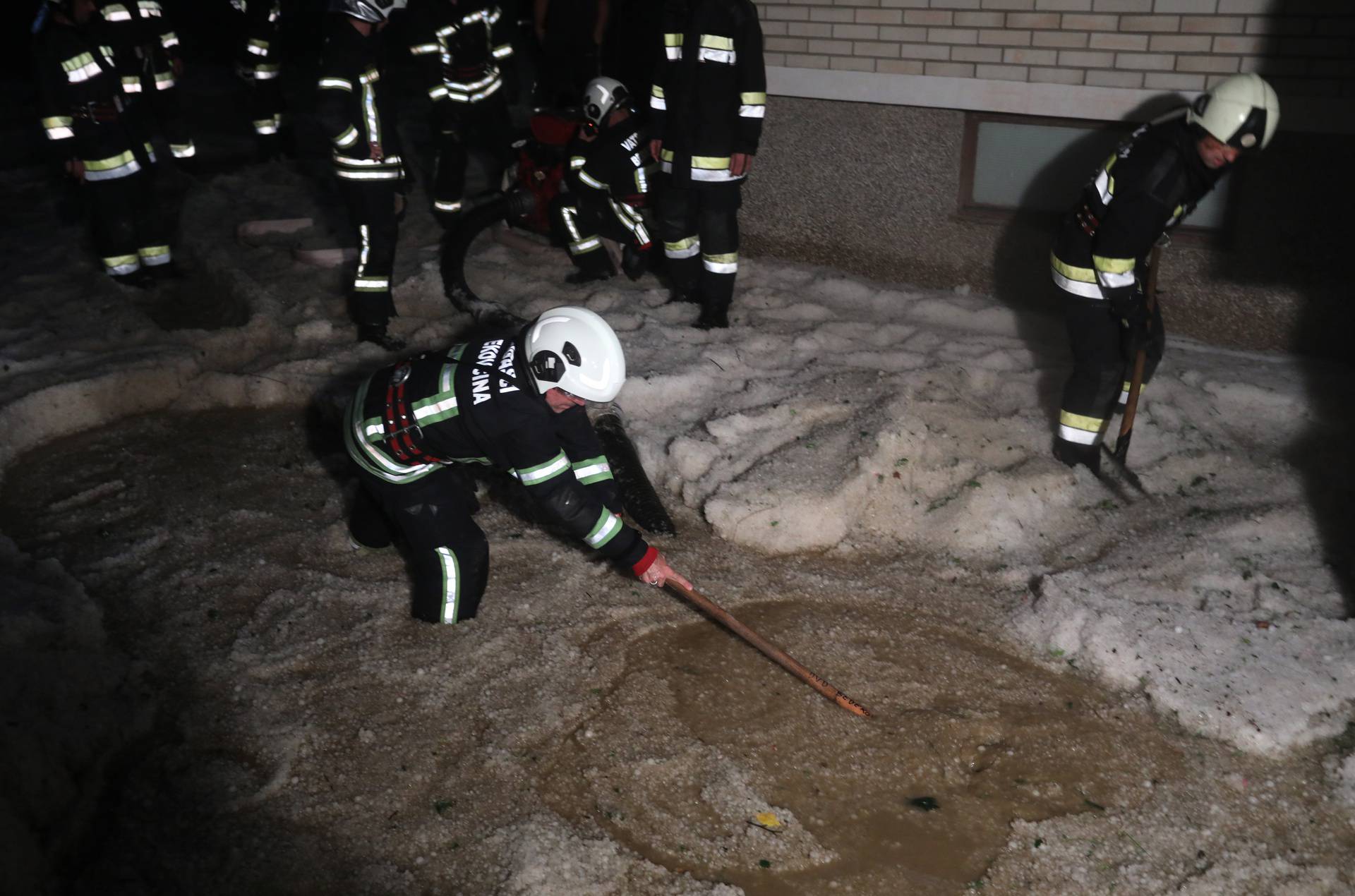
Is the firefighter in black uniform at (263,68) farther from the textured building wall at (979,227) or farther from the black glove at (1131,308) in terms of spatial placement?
the black glove at (1131,308)

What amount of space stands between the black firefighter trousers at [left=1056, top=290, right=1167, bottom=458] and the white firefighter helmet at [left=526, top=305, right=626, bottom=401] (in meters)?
2.27

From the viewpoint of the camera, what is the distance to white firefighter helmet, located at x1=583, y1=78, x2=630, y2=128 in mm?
6277

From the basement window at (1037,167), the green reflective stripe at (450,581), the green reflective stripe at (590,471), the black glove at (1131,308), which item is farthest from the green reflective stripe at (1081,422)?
the green reflective stripe at (450,581)

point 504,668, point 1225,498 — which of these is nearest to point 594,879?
point 504,668

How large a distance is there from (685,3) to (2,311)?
4.55m

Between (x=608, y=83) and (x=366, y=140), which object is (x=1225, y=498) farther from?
(x=366, y=140)

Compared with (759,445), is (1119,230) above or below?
above

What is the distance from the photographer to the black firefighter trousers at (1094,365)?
15.0 ft

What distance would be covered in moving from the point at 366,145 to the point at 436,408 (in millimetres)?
2728

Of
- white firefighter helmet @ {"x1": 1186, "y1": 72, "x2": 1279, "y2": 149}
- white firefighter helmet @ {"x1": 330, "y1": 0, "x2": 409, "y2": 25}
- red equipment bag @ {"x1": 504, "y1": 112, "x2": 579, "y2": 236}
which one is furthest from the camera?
red equipment bag @ {"x1": 504, "y1": 112, "x2": 579, "y2": 236}

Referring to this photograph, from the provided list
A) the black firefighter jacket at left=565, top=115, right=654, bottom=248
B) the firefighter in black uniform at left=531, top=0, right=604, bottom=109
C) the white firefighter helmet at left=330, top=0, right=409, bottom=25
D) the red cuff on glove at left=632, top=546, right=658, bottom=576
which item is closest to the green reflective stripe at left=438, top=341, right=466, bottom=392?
the red cuff on glove at left=632, top=546, right=658, bottom=576

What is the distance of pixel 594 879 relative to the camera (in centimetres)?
302

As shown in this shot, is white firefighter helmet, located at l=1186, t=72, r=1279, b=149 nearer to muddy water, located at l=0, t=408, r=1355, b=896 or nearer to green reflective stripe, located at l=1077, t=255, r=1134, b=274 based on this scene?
green reflective stripe, located at l=1077, t=255, r=1134, b=274

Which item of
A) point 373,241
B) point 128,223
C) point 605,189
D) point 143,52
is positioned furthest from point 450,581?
point 143,52
